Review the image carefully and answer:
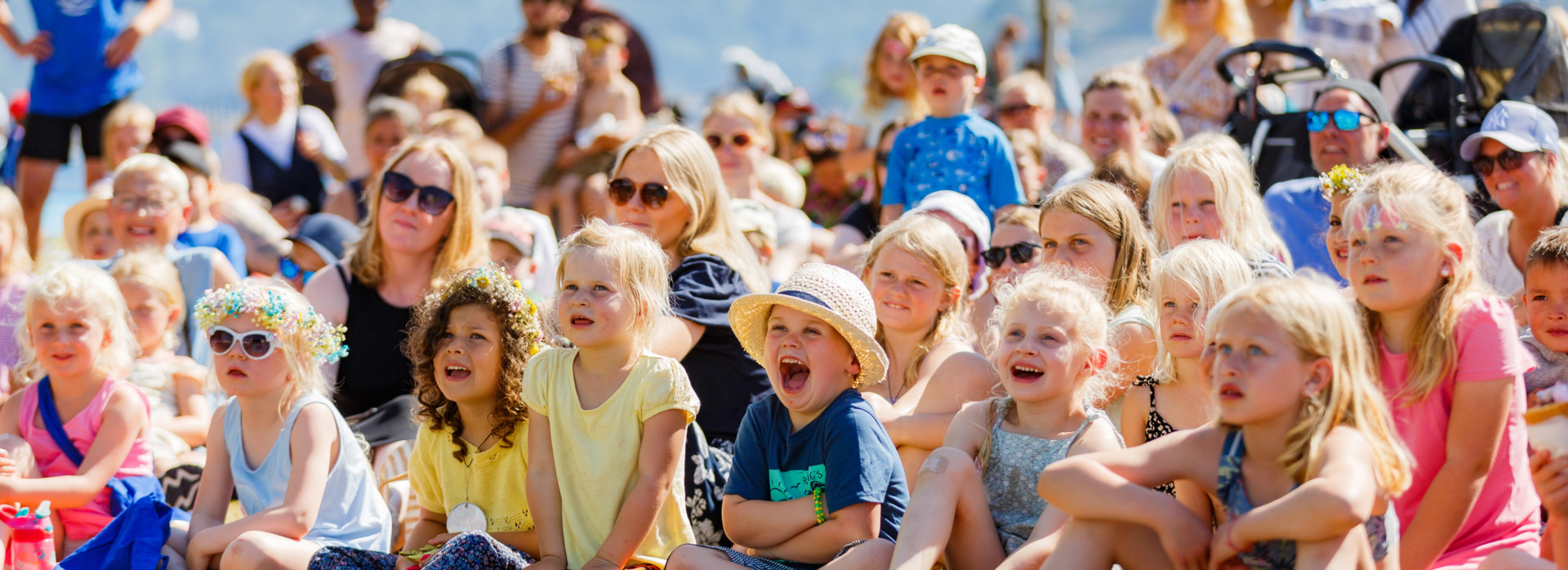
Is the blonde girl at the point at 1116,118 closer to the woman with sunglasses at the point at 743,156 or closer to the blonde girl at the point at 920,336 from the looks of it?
the woman with sunglasses at the point at 743,156

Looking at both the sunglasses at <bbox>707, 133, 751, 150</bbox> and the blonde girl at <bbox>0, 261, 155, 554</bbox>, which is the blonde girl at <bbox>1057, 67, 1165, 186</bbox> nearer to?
the sunglasses at <bbox>707, 133, 751, 150</bbox>

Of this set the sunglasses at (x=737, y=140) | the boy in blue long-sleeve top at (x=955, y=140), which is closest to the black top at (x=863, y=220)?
the sunglasses at (x=737, y=140)

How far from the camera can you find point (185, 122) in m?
7.02

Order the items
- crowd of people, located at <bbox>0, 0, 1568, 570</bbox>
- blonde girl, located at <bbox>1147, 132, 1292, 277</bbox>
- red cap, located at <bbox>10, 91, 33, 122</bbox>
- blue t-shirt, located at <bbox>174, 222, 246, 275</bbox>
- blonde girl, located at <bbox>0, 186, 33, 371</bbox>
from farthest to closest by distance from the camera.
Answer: red cap, located at <bbox>10, 91, 33, 122</bbox>, blue t-shirt, located at <bbox>174, 222, 246, 275</bbox>, blonde girl, located at <bbox>0, 186, 33, 371</bbox>, blonde girl, located at <bbox>1147, 132, 1292, 277</bbox>, crowd of people, located at <bbox>0, 0, 1568, 570</bbox>

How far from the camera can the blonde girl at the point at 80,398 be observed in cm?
409

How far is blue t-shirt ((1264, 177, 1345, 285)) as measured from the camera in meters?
4.76

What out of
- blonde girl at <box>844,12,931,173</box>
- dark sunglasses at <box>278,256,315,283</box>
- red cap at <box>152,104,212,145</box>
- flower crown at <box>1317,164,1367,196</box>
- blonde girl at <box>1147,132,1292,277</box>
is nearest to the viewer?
flower crown at <box>1317,164,1367,196</box>

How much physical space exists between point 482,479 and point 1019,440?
1.57m

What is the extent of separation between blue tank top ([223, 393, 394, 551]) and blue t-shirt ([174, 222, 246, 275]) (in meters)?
2.33

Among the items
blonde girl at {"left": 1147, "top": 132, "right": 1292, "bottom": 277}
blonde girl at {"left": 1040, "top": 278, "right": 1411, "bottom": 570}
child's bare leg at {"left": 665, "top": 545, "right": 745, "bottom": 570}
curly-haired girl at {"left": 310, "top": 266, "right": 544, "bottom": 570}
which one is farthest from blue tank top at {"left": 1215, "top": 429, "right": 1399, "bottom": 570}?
curly-haired girl at {"left": 310, "top": 266, "right": 544, "bottom": 570}

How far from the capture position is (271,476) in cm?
376

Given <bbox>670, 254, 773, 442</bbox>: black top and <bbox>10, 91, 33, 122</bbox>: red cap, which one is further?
<bbox>10, 91, 33, 122</bbox>: red cap

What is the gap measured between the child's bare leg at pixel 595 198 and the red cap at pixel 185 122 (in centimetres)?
210

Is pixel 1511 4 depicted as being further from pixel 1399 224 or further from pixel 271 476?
pixel 271 476
